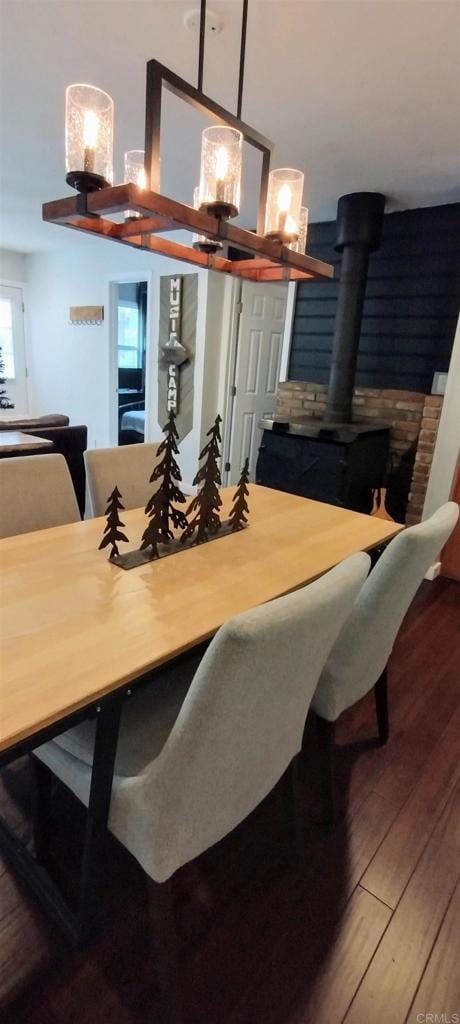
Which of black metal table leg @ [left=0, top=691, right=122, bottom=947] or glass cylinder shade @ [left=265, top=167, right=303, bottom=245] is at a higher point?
glass cylinder shade @ [left=265, top=167, right=303, bottom=245]

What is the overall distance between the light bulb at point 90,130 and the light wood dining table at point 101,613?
1.03 m

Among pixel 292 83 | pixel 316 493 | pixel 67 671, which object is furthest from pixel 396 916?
pixel 292 83

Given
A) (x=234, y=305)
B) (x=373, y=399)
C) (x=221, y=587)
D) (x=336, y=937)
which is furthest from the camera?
(x=234, y=305)

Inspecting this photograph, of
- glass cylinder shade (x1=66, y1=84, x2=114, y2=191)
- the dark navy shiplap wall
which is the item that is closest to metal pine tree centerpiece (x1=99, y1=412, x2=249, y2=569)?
glass cylinder shade (x1=66, y1=84, x2=114, y2=191)

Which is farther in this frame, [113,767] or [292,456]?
[292,456]

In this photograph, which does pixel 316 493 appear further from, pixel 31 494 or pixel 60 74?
pixel 60 74

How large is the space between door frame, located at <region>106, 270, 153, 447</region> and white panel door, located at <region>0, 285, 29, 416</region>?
190 centimetres

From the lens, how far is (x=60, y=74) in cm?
207

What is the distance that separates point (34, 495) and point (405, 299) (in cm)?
278

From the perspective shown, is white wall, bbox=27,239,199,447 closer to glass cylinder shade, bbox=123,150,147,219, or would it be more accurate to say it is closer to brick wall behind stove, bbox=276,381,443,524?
brick wall behind stove, bbox=276,381,443,524

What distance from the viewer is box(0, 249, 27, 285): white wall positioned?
6.25 metres

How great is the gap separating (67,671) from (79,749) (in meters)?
0.29

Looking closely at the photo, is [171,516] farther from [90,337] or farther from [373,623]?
[90,337]

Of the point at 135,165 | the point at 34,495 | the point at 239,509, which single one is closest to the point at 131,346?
the point at 135,165
